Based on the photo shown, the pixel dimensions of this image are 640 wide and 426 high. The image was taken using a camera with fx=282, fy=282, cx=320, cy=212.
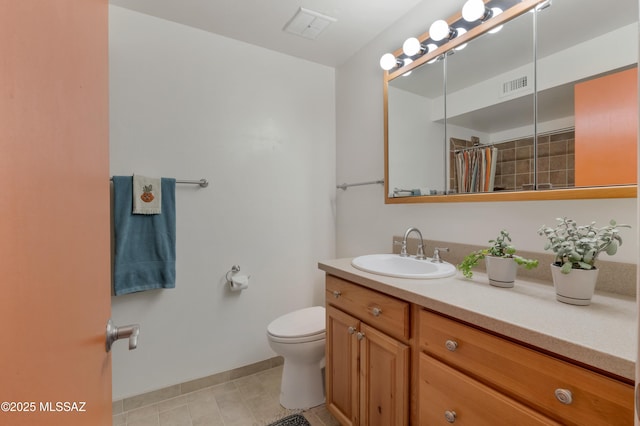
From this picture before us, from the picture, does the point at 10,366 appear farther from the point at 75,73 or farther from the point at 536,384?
the point at 536,384

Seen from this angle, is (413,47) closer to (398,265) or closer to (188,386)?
(398,265)

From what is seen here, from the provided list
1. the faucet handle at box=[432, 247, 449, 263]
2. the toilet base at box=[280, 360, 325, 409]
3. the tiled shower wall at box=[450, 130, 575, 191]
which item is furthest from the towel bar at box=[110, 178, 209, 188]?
the tiled shower wall at box=[450, 130, 575, 191]

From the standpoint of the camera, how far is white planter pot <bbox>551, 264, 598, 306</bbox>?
0.84 metres

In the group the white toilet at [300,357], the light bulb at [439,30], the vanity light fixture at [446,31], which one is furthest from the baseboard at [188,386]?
the light bulb at [439,30]

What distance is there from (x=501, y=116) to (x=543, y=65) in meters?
0.23

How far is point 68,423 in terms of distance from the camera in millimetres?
414

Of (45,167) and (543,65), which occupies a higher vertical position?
(543,65)

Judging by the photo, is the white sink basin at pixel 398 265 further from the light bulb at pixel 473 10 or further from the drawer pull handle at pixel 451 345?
the light bulb at pixel 473 10

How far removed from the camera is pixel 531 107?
1.20m

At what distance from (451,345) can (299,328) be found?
1.04m

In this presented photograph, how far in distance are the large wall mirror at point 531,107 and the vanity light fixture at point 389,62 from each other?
85 millimetres

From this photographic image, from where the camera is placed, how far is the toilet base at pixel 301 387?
172 cm

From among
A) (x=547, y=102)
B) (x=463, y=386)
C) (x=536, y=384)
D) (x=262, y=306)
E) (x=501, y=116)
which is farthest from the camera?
(x=262, y=306)

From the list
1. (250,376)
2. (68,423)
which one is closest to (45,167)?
(68,423)
